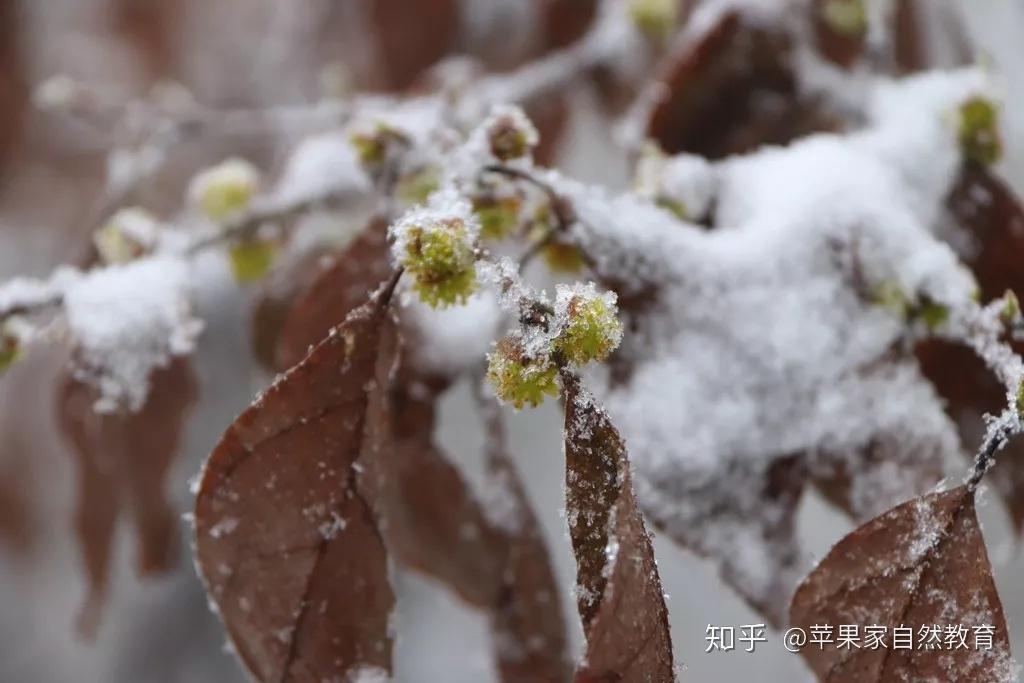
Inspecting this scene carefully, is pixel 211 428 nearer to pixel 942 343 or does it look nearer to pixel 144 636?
pixel 144 636

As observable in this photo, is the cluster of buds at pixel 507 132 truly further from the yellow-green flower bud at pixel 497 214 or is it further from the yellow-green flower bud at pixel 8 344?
the yellow-green flower bud at pixel 8 344

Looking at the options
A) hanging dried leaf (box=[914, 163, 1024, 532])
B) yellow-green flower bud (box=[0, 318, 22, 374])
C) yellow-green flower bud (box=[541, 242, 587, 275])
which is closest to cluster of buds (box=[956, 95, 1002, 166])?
hanging dried leaf (box=[914, 163, 1024, 532])

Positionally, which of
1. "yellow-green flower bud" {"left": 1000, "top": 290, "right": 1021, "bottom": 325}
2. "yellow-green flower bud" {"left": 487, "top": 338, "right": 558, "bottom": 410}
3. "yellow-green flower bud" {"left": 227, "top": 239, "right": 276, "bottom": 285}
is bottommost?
"yellow-green flower bud" {"left": 487, "top": 338, "right": 558, "bottom": 410}

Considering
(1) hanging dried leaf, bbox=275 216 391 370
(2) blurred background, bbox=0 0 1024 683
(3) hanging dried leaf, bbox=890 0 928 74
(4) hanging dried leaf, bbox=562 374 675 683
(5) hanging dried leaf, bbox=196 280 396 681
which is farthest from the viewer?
(2) blurred background, bbox=0 0 1024 683

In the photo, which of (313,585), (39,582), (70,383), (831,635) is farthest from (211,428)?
(831,635)

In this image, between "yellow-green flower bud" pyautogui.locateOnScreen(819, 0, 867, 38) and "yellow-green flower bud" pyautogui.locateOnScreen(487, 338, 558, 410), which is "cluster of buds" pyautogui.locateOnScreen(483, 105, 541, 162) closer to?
"yellow-green flower bud" pyautogui.locateOnScreen(487, 338, 558, 410)

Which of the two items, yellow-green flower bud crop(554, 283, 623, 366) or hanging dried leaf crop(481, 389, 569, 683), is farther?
hanging dried leaf crop(481, 389, 569, 683)

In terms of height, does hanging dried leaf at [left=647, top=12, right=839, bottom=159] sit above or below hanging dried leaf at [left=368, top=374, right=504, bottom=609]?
above

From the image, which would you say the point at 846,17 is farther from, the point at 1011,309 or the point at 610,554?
the point at 610,554
